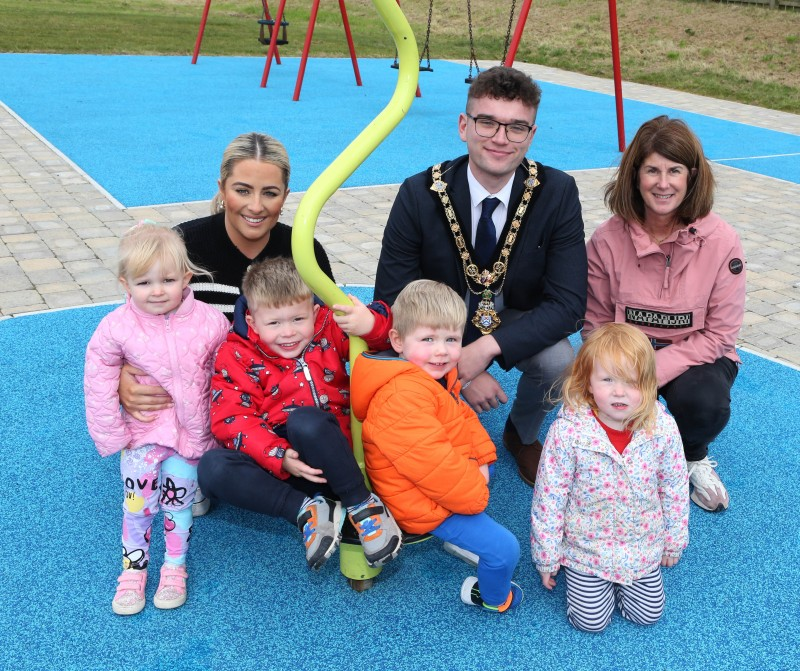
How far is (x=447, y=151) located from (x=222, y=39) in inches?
442

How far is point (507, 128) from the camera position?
2.67m

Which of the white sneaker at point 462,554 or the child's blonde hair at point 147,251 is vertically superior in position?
the child's blonde hair at point 147,251

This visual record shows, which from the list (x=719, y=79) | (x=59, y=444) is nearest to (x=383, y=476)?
(x=59, y=444)

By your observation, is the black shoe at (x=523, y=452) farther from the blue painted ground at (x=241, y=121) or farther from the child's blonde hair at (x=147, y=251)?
the blue painted ground at (x=241, y=121)

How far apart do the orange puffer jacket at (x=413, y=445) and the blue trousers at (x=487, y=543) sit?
42mm

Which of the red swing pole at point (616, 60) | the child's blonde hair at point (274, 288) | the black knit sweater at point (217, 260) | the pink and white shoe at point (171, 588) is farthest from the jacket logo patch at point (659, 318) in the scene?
the red swing pole at point (616, 60)

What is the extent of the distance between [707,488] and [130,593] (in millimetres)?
2164

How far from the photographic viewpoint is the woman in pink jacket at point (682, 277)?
9.55 ft

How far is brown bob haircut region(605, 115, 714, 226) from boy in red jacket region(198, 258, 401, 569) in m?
1.16

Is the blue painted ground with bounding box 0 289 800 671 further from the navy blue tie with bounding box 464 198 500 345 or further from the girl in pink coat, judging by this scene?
the navy blue tie with bounding box 464 198 500 345

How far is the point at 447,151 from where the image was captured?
910 cm

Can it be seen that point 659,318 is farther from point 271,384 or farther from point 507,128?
point 271,384

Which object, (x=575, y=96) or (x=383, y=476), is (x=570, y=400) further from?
(x=575, y=96)

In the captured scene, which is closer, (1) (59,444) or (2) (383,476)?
(2) (383,476)
